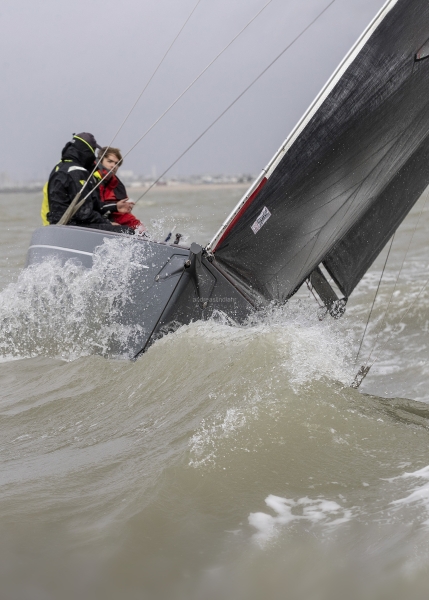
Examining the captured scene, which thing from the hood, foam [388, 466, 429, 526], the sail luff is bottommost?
foam [388, 466, 429, 526]

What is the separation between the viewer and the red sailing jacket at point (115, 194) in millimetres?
5078

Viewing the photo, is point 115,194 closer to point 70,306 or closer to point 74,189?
point 74,189

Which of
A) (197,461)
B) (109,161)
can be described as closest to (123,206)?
(109,161)

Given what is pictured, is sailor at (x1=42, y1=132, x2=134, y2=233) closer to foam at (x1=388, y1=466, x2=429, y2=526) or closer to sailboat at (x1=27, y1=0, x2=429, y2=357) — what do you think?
sailboat at (x1=27, y1=0, x2=429, y2=357)

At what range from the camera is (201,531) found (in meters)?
2.11

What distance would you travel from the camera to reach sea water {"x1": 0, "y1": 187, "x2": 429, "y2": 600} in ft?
6.26

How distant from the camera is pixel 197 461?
2512mm

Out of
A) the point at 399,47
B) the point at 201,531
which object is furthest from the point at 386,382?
the point at 201,531

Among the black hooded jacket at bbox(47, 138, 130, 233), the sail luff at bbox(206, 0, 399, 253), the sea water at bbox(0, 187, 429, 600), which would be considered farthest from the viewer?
the black hooded jacket at bbox(47, 138, 130, 233)

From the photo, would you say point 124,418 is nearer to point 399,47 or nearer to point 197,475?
point 197,475

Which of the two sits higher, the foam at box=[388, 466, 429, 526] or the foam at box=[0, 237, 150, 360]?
the foam at box=[0, 237, 150, 360]

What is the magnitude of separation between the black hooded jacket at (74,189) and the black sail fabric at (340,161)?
98 cm

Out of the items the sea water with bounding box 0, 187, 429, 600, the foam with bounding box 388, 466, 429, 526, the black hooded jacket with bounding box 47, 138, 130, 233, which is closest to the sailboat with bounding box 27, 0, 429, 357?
the sea water with bounding box 0, 187, 429, 600

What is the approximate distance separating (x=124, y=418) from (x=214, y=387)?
37cm
